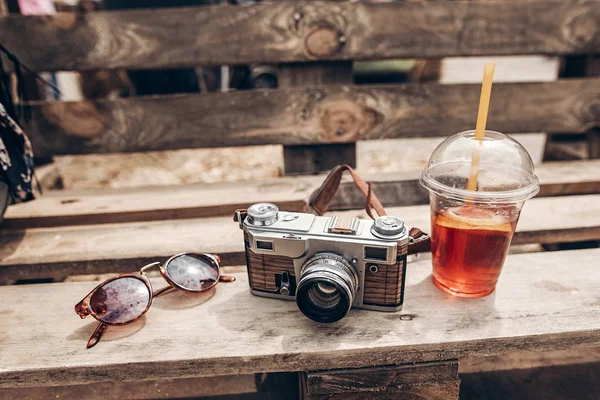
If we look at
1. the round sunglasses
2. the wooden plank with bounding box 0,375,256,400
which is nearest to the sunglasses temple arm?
the round sunglasses

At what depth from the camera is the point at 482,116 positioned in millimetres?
994

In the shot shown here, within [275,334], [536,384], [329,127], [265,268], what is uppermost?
[329,127]

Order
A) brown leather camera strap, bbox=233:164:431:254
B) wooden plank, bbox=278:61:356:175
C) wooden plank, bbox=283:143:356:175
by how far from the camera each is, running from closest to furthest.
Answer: brown leather camera strap, bbox=233:164:431:254 < wooden plank, bbox=278:61:356:175 < wooden plank, bbox=283:143:356:175

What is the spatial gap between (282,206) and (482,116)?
0.78m

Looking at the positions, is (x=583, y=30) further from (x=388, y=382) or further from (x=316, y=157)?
(x=388, y=382)

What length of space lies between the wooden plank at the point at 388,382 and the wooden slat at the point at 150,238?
49 centimetres

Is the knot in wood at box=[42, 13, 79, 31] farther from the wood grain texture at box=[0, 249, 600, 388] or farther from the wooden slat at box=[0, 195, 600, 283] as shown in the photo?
the wood grain texture at box=[0, 249, 600, 388]

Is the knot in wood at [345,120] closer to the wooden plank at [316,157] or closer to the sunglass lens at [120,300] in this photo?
the wooden plank at [316,157]

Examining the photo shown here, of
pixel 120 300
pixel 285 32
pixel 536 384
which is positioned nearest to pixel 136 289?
pixel 120 300

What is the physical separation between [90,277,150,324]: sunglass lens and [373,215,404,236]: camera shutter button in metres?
0.54

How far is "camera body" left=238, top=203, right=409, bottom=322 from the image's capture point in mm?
925

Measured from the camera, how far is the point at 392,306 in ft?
3.37

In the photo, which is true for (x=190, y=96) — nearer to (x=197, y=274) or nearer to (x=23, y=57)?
(x=23, y=57)

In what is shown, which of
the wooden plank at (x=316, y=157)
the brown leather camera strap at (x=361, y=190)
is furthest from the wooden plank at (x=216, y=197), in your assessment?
the brown leather camera strap at (x=361, y=190)
